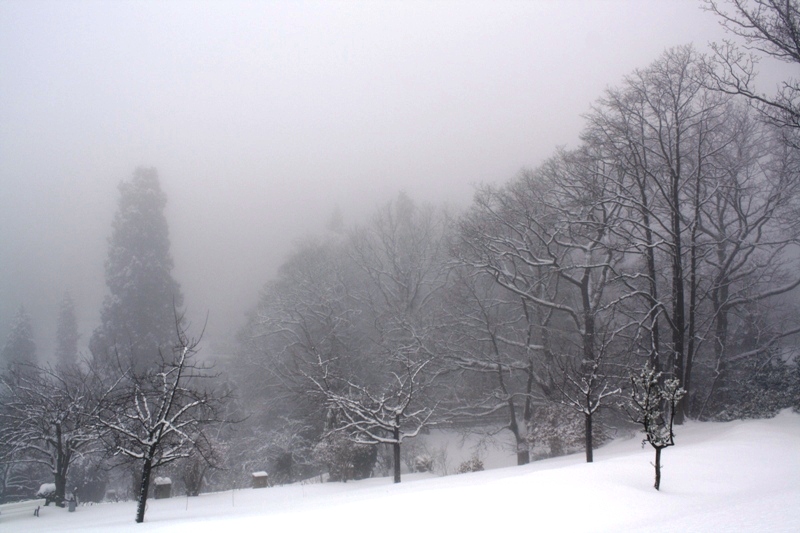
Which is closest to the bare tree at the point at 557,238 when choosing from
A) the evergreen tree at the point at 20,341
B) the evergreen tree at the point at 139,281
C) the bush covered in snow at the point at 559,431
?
the bush covered in snow at the point at 559,431

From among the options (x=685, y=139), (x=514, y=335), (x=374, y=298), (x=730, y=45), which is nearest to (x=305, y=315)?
(x=374, y=298)

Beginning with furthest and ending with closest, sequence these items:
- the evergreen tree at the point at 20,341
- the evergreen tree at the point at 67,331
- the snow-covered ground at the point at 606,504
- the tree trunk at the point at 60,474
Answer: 1. the evergreen tree at the point at 67,331
2. the evergreen tree at the point at 20,341
3. the tree trunk at the point at 60,474
4. the snow-covered ground at the point at 606,504

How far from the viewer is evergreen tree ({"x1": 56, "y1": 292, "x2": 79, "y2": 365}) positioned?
54487 millimetres

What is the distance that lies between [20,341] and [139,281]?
21004mm

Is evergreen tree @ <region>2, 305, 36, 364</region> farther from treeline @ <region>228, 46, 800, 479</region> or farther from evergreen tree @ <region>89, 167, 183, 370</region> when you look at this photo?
treeline @ <region>228, 46, 800, 479</region>

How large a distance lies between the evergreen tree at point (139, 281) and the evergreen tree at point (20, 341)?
1757 cm

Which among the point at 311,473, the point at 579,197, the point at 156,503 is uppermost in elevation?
the point at 579,197

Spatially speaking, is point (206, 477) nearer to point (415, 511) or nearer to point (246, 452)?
point (246, 452)

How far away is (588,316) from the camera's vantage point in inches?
800

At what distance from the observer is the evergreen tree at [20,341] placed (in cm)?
4468

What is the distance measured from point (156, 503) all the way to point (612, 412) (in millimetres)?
18060

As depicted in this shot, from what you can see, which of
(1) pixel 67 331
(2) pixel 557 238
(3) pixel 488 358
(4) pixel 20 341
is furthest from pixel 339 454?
(1) pixel 67 331

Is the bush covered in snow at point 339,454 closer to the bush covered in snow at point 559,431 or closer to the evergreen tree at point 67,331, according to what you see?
the bush covered in snow at point 559,431

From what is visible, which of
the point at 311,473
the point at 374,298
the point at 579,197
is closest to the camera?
the point at 579,197
